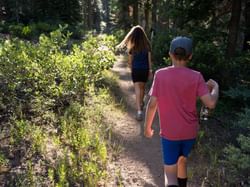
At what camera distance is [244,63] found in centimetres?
878

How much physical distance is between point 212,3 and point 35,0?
78.1 ft

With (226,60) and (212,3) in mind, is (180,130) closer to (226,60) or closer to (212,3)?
(226,60)

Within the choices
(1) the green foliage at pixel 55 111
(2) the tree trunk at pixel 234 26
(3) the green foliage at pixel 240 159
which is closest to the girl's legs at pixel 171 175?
(3) the green foliage at pixel 240 159

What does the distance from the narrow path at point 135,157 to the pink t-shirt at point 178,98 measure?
1.86 m

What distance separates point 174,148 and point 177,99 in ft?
1.87

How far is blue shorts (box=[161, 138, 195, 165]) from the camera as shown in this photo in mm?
4027

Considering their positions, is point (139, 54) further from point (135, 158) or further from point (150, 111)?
point (150, 111)

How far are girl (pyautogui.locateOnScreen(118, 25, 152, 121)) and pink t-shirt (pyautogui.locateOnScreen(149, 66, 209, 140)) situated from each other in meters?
3.86

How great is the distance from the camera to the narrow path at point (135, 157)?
5720 millimetres

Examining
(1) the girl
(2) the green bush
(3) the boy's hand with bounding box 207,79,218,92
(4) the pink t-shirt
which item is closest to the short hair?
(4) the pink t-shirt

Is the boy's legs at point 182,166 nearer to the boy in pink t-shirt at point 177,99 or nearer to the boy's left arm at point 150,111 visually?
the boy in pink t-shirt at point 177,99

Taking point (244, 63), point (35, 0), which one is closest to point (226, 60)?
point (244, 63)

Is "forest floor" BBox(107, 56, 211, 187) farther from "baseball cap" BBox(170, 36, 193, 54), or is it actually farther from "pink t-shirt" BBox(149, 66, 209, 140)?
"baseball cap" BBox(170, 36, 193, 54)

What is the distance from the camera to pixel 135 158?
6.45 metres
